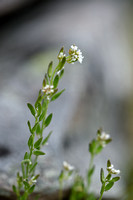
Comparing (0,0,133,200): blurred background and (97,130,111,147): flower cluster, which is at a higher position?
(0,0,133,200): blurred background

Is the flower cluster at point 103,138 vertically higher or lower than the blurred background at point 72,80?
lower

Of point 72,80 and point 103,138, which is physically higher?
point 72,80

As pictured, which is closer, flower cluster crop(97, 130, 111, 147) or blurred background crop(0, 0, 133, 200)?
flower cluster crop(97, 130, 111, 147)

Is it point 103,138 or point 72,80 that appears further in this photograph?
point 72,80

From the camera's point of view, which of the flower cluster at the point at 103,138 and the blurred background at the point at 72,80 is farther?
the blurred background at the point at 72,80

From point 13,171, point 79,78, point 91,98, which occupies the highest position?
point 79,78

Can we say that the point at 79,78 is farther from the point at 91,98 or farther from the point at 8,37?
the point at 8,37

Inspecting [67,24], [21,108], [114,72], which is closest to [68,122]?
[21,108]

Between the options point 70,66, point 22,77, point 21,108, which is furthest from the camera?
point 70,66
